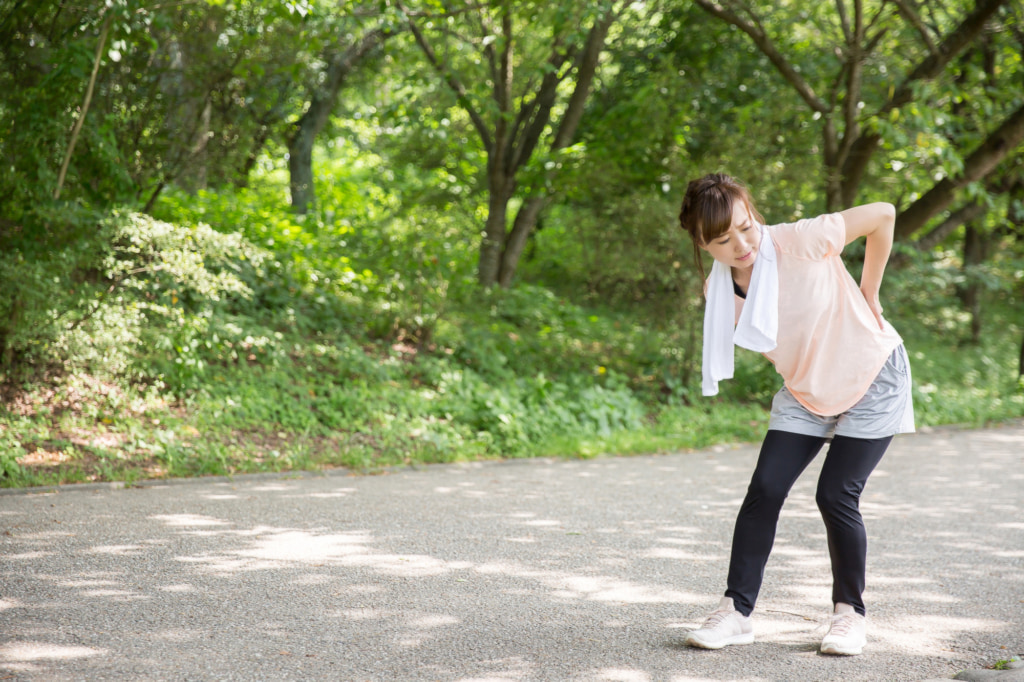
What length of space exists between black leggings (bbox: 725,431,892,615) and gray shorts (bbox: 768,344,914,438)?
0.10 feet

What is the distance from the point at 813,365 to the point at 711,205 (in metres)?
0.70

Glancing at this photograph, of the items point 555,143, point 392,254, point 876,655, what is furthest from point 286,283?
point 876,655

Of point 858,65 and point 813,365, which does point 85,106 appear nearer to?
point 813,365

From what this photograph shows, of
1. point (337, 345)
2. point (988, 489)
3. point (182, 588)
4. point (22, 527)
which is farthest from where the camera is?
point (337, 345)

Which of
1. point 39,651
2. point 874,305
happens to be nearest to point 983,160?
point 874,305

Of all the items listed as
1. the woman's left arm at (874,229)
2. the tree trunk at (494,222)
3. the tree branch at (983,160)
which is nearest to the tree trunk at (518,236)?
the tree trunk at (494,222)

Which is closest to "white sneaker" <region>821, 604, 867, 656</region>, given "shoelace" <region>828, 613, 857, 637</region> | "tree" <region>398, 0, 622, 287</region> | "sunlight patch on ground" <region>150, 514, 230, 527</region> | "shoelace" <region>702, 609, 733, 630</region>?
"shoelace" <region>828, 613, 857, 637</region>

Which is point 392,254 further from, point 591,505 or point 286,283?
point 591,505

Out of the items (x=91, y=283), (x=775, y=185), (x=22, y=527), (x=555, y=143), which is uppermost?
(x=555, y=143)

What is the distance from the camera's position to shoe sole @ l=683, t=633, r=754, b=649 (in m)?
3.18

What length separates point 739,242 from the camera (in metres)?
3.15

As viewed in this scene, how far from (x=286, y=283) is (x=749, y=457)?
5.74 metres

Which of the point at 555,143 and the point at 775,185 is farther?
the point at 555,143

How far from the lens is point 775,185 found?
10133mm
